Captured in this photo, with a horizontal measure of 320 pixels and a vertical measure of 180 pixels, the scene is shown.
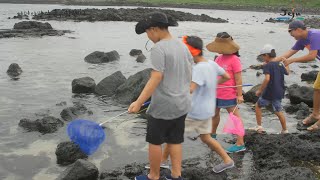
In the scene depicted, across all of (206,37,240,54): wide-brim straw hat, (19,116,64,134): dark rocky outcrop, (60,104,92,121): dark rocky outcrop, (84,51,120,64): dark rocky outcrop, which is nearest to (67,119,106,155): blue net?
(206,37,240,54): wide-brim straw hat

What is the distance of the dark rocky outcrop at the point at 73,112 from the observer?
932 cm

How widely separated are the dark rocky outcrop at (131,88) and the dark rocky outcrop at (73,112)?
1299mm

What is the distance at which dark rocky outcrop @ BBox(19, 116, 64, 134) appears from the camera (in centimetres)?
830

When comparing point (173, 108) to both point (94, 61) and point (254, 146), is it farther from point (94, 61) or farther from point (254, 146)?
point (94, 61)

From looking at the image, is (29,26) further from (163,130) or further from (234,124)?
(163,130)

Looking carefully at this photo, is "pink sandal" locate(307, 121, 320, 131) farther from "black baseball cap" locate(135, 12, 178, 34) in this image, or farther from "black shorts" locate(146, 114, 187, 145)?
"black baseball cap" locate(135, 12, 178, 34)

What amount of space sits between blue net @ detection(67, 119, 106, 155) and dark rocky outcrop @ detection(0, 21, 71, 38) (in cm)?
2460

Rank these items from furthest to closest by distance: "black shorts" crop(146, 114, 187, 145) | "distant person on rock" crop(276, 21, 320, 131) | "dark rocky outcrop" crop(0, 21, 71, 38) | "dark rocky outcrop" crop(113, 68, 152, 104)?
"dark rocky outcrop" crop(0, 21, 71, 38) < "dark rocky outcrop" crop(113, 68, 152, 104) < "distant person on rock" crop(276, 21, 320, 131) < "black shorts" crop(146, 114, 187, 145)

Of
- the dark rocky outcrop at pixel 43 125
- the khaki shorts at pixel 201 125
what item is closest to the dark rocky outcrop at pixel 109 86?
the dark rocky outcrop at pixel 43 125

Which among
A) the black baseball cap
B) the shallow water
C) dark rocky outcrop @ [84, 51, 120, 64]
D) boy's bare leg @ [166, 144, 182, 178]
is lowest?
the shallow water

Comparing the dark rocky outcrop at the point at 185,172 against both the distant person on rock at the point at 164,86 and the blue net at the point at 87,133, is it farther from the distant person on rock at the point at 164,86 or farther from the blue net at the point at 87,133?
the distant person on rock at the point at 164,86

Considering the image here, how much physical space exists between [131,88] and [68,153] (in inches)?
184

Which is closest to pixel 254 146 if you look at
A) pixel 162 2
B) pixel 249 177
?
pixel 249 177

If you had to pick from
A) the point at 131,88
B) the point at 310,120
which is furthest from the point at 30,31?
the point at 310,120
